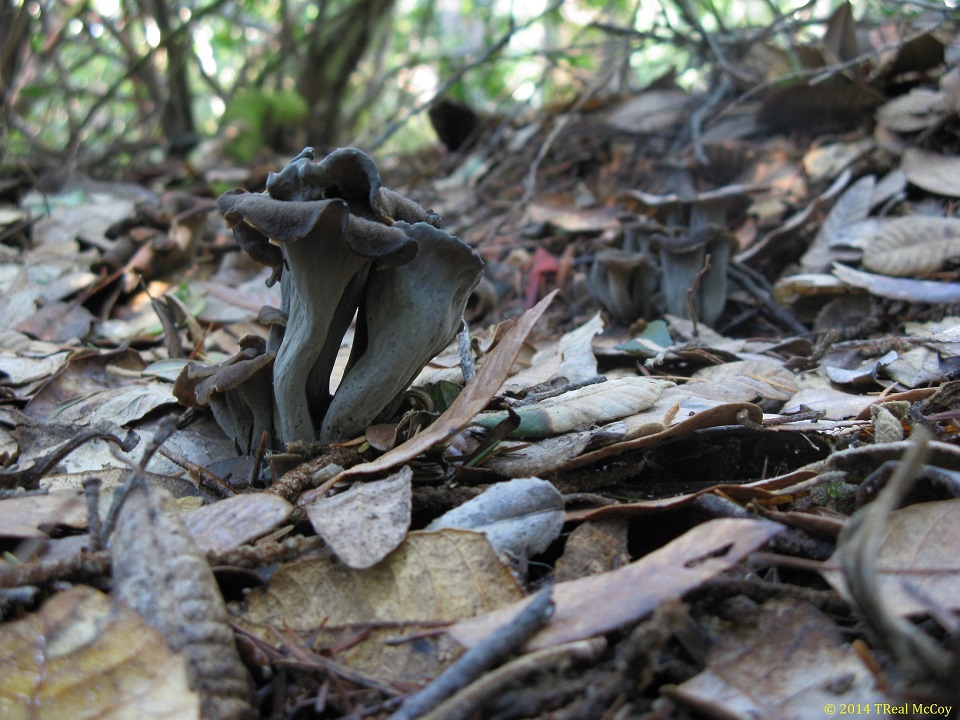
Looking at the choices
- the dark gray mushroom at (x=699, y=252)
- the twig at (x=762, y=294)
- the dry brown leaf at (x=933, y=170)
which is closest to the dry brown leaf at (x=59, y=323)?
the dark gray mushroom at (x=699, y=252)

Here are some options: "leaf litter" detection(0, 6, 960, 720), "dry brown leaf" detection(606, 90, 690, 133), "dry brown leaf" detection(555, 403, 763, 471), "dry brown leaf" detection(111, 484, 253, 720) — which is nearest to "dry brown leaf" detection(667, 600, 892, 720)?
"leaf litter" detection(0, 6, 960, 720)

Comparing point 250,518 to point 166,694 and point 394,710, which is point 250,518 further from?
point 394,710

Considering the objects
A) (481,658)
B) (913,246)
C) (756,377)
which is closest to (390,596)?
(481,658)

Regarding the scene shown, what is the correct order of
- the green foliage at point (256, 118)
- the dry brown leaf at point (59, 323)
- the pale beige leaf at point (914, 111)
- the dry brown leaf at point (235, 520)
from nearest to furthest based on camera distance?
the dry brown leaf at point (235, 520)
the dry brown leaf at point (59, 323)
the pale beige leaf at point (914, 111)
the green foliage at point (256, 118)

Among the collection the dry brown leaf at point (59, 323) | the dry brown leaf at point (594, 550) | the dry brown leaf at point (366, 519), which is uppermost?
the dry brown leaf at point (59, 323)

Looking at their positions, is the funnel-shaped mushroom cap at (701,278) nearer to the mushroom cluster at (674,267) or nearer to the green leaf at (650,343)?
the mushroom cluster at (674,267)

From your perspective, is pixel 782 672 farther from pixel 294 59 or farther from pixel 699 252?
pixel 294 59
